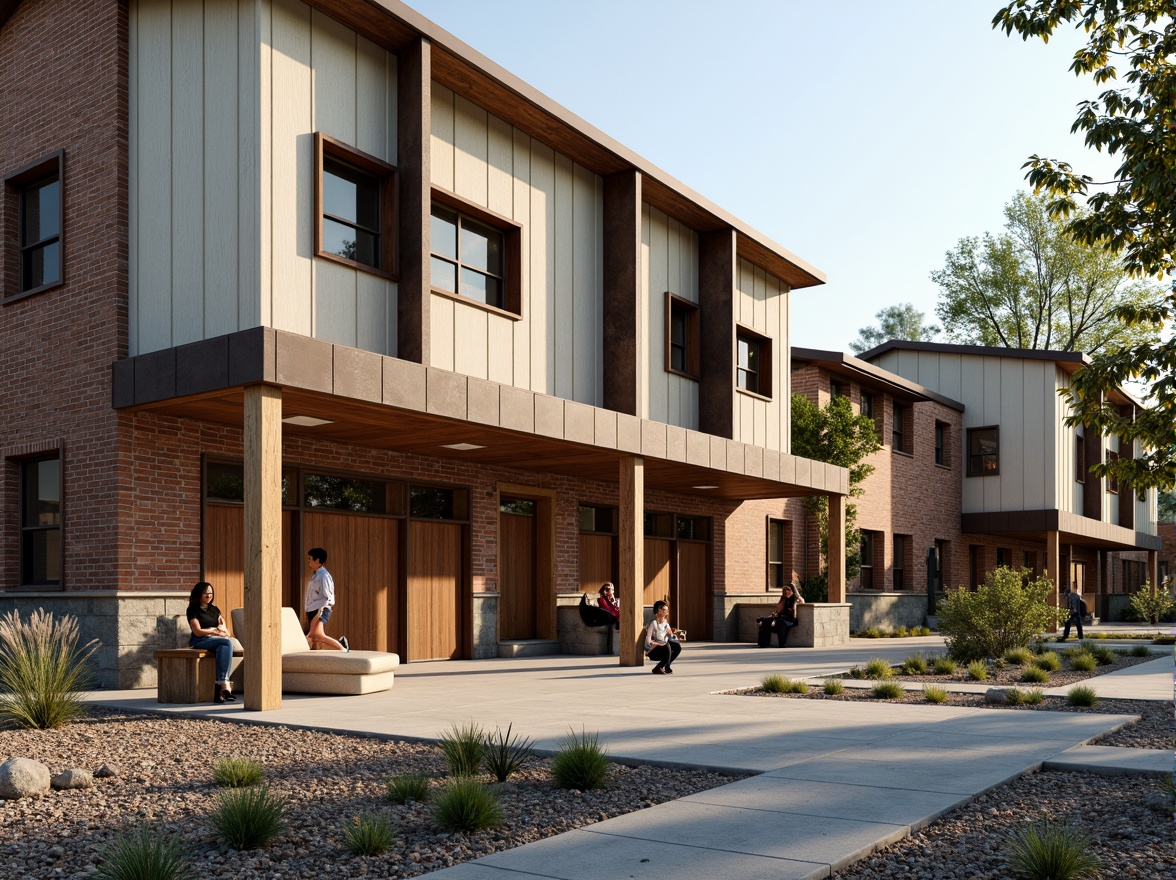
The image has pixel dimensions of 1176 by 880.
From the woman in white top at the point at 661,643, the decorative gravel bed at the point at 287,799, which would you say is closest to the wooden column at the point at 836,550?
the woman in white top at the point at 661,643

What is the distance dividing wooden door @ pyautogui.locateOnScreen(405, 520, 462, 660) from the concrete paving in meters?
1.41

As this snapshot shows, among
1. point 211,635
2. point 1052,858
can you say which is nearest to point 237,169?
point 211,635

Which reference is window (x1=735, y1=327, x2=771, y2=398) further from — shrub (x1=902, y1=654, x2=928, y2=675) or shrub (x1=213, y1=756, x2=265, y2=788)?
shrub (x1=213, y1=756, x2=265, y2=788)

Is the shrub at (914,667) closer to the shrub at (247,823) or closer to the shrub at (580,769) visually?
the shrub at (580,769)

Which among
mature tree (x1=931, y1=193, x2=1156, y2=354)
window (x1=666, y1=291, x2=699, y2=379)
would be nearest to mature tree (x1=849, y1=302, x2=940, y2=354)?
mature tree (x1=931, y1=193, x2=1156, y2=354)

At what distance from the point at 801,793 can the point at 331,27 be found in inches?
436

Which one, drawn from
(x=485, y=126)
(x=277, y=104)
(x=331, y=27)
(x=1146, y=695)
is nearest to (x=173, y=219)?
(x=277, y=104)

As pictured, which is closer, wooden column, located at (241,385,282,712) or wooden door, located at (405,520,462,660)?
wooden column, located at (241,385,282,712)

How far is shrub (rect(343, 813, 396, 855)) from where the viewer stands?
596 cm

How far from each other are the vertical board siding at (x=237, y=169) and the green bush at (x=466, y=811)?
25.3 ft

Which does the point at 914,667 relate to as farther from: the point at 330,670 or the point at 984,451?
the point at 984,451

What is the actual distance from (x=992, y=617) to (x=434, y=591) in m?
8.83

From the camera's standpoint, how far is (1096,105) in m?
12.1

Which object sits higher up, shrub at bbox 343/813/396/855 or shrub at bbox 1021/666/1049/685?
shrub at bbox 343/813/396/855
